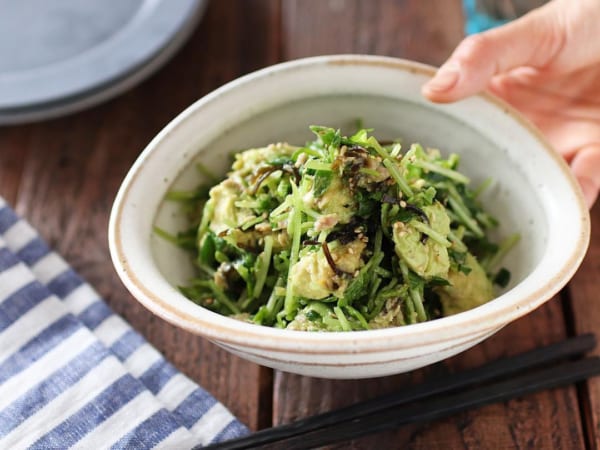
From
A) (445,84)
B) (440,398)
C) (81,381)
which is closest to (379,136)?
(445,84)

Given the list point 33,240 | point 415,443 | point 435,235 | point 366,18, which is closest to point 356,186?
point 435,235

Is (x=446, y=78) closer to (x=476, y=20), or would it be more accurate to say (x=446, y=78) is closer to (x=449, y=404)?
(x=449, y=404)

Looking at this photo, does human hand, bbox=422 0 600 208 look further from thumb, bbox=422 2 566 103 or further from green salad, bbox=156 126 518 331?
green salad, bbox=156 126 518 331

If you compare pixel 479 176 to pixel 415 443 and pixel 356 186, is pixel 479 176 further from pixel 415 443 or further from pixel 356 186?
pixel 415 443

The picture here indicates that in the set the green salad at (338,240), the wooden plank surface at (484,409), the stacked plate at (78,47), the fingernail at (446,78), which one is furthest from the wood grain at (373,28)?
the wooden plank surface at (484,409)

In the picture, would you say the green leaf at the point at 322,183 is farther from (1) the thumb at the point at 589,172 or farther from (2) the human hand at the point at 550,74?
(1) the thumb at the point at 589,172

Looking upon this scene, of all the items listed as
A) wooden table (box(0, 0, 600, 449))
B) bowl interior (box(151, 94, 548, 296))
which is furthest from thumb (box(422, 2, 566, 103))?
wooden table (box(0, 0, 600, 449))
